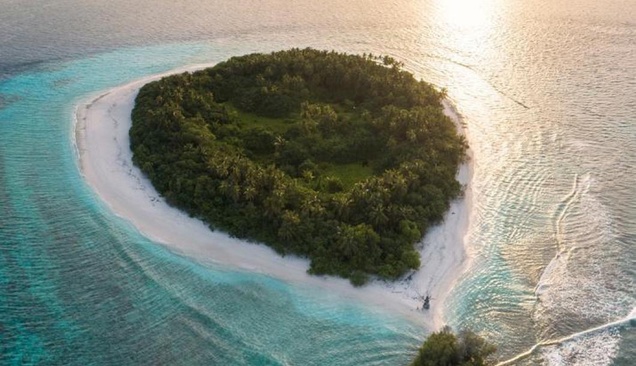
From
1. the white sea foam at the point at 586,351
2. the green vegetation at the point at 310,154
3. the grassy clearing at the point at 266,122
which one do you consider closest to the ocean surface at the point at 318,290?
the white sea foam at the point at 586,351

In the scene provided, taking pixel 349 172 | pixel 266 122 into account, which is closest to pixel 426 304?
pixel 349 172

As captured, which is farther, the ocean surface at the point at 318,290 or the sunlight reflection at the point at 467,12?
the sunlight reflection at the point at 467,12

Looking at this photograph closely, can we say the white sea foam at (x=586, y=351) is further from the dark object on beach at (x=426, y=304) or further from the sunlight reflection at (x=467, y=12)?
the sunlight reflection at (x=467, y=12)

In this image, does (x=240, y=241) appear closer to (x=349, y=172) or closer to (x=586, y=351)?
(x=349, y=172)

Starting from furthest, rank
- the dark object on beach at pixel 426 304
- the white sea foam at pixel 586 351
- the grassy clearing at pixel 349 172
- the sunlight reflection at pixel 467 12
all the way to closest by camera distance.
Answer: the sunlight reflection at pixel 467 12 → the grassy clearing at pixel 349 172 → the dark object on beach at pixel 426 304 → the white sea foam at pixel 586 351

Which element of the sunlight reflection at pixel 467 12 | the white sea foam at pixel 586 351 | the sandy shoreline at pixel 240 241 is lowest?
the white sea foam at pixel 586 351

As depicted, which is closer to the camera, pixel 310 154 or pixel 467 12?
pixel 310 154

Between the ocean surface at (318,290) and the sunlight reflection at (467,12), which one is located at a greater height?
the sunlight reflection at (467,12)
